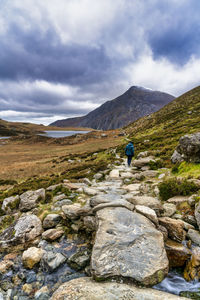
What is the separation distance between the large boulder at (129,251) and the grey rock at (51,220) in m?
2.90

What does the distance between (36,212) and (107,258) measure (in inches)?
223

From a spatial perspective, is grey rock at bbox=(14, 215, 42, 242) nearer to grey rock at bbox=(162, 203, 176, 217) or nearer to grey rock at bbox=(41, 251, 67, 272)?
grey rock at bbox=(41, 251, 67, 272)

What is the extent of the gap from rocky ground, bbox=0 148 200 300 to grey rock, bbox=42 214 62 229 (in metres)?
0.04

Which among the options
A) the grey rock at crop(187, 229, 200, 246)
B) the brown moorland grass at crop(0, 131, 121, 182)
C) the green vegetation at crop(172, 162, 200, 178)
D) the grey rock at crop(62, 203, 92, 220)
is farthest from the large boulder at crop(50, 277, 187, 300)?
the brown moorland grass at crop(0, 131, 121, 182)

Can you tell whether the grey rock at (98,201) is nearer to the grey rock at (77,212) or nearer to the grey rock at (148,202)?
the grey rock at (77,212)

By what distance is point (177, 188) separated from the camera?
25.9 ft

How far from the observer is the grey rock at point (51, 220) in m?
7.31

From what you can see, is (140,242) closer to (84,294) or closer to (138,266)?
(138,266)

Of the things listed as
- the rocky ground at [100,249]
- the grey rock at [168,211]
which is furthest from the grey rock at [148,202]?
the grey rock at [168,211]

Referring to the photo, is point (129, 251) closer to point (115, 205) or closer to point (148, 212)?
point (148, 212)

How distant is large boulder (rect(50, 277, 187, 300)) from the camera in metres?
Answer: 3.42

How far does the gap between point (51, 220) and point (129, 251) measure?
14.2 ft

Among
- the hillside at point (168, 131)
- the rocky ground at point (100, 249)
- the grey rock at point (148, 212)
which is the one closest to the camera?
the rocky ground at point (100, 249)

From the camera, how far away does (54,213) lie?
8.03 metres
